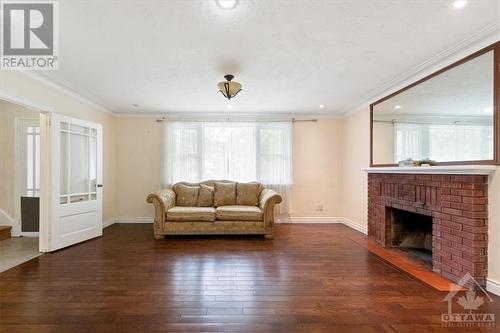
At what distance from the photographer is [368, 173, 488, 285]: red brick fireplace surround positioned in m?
2.38

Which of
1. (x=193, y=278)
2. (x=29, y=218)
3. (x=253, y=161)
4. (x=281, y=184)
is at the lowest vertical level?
(x=193, y=278)

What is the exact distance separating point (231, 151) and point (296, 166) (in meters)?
1.50

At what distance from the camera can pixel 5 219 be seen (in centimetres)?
431

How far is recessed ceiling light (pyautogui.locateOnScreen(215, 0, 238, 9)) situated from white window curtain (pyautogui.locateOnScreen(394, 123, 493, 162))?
2.60 meters

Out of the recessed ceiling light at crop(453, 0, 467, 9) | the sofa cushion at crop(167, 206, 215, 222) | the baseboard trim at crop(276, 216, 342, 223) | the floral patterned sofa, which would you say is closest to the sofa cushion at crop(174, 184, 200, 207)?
the floral patterned sofa

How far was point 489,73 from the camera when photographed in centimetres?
234

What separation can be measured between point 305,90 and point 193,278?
3118 mm

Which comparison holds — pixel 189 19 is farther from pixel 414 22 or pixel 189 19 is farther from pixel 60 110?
pixel 60 110

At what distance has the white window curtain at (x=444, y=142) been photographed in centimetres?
241

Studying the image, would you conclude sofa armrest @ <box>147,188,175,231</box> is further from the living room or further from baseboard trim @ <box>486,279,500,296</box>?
baseboard trim @ <box>486,279,500,296</box>

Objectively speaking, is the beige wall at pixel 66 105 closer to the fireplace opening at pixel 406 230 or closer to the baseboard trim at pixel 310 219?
the baseboard trim at pixel 310 219

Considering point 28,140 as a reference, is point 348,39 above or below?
above

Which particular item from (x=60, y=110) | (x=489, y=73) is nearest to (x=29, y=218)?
(x=60, y=110)

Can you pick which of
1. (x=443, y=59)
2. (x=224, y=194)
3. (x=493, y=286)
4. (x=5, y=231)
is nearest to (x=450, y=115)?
(x=443, y=59)
